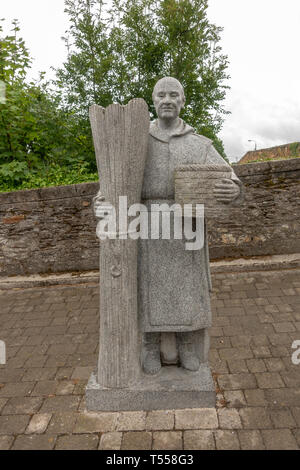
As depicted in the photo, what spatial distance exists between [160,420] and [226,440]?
0.54 m

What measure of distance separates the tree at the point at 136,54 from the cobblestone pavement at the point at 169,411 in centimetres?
773

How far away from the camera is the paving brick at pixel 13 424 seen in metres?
2.69

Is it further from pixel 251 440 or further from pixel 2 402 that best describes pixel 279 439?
pixel 2 402

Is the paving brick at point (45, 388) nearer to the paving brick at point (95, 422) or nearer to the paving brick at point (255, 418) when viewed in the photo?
the paving brick at point (95, 422)

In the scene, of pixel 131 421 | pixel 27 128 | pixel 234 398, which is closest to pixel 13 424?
pixel 131 421

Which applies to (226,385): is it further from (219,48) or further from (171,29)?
(219,48)

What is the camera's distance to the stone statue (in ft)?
7.96

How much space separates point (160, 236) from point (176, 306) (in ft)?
1.90

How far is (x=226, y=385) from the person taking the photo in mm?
3086

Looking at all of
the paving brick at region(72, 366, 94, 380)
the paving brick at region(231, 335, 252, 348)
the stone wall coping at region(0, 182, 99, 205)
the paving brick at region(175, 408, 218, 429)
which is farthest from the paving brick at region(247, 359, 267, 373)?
the stone wall coping at region(0, 182, 99, 205)

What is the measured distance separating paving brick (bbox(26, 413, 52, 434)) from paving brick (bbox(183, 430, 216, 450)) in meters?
1.18

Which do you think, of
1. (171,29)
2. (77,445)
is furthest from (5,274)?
(171,29)

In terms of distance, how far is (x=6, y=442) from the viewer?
8.43ft
